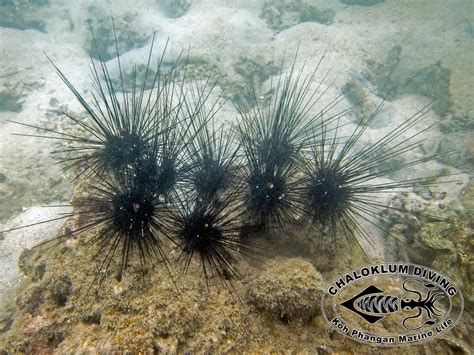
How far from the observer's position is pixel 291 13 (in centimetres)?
1102

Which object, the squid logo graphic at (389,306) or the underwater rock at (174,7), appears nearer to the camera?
the squid logo graphic at (389,306)

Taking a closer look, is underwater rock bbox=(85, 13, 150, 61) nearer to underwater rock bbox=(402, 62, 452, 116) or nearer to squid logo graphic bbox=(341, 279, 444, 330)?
underwater rock bbox=(402, 62, 452, 116)

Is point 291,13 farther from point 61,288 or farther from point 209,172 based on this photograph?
point 61,288

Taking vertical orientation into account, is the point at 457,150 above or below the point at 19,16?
below

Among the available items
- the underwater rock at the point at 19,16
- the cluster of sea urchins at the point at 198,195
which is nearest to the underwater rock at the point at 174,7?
the underwater rock at the point at 19,16

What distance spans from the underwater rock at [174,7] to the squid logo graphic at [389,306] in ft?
38.8

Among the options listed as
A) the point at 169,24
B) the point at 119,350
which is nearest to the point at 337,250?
the point at 119,350

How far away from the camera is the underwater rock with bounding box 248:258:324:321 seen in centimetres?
223

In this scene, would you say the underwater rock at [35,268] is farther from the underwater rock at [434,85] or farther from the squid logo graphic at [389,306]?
the underwater rock at [434,85]

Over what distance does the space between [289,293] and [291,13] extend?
38.8ft

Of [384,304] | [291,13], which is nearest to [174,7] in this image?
[291,13]

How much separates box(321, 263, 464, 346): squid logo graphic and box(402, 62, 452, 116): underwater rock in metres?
6.57

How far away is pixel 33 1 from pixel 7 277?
44.6 ft

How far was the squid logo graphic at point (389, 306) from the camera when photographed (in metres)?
2.26
